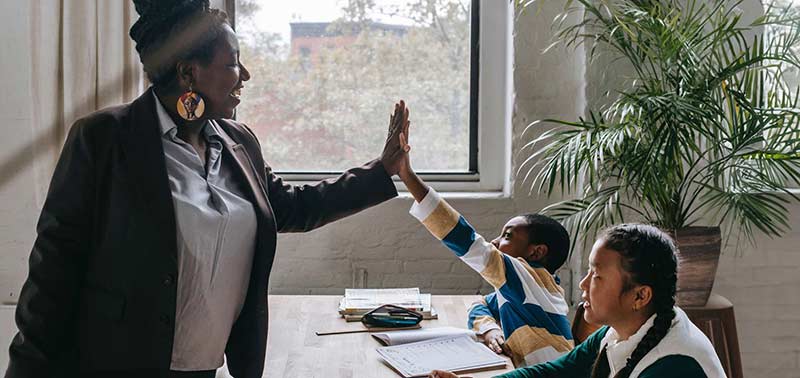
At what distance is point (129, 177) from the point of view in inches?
73.7

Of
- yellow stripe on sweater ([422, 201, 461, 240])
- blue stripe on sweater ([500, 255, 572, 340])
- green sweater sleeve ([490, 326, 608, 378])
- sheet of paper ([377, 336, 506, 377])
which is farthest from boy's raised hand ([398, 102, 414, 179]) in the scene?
green sweater sleeve ([490, 326, 608, 378])

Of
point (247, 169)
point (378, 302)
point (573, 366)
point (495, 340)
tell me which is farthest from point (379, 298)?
point (573, 366)

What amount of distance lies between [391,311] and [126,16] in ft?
4.11

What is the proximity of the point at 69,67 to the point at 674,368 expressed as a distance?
6.00ft

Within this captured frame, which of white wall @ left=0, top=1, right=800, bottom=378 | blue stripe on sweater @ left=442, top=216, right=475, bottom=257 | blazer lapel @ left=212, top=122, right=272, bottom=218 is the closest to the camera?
blazer lapel @ left=212, top=122, right=272, bottom=218

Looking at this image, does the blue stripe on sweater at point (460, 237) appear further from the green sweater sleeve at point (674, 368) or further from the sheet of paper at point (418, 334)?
the green sweater sleeve at point (674, 368)

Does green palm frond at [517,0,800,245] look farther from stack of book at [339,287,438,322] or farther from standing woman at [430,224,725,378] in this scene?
standing woman at [430,224,725,378]

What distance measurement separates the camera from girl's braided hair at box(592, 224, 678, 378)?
5.94 ft

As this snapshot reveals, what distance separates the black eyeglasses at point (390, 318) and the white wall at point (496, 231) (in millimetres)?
1004

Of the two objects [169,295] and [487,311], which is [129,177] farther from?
[487,311]

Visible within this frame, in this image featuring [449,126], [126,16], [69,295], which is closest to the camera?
[69,295]

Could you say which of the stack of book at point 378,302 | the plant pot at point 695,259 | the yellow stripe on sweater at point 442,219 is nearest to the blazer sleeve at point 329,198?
the yellow stripe on sweater at point 442,219

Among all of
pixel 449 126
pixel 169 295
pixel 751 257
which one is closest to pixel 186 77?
pixel 169 295

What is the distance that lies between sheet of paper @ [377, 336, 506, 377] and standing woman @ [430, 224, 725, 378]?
1.12 ft
